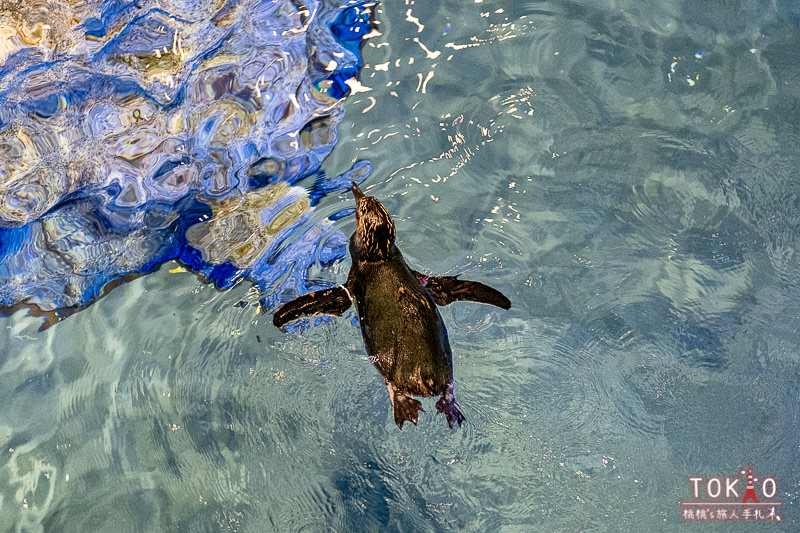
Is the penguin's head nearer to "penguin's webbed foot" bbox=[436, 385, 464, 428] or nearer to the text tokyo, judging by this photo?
"penguin's webbed foot" bbox=[436, 385, 464, 428]

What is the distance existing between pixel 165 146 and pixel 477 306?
8.17 ft

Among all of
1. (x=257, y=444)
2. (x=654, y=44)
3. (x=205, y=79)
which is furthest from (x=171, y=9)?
(x=654, y=44)

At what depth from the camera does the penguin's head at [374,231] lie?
366 cm

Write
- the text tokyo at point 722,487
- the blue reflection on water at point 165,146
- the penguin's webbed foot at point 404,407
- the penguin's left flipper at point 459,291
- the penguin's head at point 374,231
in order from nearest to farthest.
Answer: the penguin's webbed foot at point 404,407, the penguin's head at point 374,231, the penguin's left flipper at point 459,291, the text tokyo at point 722,487, the blue reflection on water at point 165,146

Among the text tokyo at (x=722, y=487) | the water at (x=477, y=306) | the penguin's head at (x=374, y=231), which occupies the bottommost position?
the text tokyo at (x=722, y=487)

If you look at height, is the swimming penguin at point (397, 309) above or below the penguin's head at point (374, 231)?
below

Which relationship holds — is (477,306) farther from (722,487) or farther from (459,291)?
(722,487)

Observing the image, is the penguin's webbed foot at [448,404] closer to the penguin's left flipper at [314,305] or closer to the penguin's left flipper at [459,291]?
the penguin's left flipper at [459,291]

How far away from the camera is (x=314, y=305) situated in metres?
3.83

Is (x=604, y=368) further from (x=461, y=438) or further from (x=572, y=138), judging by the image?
(x=572, y=138)

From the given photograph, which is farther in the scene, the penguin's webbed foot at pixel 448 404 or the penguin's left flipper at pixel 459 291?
the penguin's left flipper at pixel 459 291

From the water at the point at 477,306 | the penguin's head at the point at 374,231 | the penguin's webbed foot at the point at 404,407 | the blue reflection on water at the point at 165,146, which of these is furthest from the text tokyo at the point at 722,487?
the blue reflection on water at the point at 165,146

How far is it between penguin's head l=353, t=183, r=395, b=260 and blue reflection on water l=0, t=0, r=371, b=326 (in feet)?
2.53

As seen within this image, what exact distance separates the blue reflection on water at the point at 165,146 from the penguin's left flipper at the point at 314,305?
0.65 meters
